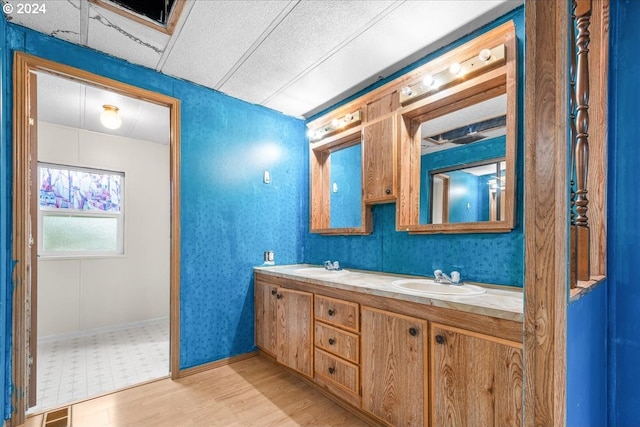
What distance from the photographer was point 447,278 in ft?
5.97

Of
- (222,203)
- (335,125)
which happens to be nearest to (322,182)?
(335,125)

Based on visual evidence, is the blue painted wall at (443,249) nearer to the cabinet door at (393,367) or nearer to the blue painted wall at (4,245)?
the cabinet door at (393,367)

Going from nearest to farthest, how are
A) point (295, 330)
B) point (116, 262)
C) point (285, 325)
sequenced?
point (295, 330)
point (285, 325)
point (116, 262)

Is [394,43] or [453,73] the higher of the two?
[394,43]

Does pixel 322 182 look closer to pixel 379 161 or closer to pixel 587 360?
pixel 379 161

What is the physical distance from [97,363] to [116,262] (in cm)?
134

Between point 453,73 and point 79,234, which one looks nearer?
point 453,73

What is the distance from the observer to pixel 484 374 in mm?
1238

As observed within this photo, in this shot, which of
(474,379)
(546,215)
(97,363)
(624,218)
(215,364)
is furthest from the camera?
(97,363)

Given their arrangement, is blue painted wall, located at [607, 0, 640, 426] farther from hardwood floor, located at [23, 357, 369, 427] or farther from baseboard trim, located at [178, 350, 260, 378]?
baseboard trim, located at [178, 350, 260, 378]

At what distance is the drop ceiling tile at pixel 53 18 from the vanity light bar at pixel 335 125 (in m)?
1.86

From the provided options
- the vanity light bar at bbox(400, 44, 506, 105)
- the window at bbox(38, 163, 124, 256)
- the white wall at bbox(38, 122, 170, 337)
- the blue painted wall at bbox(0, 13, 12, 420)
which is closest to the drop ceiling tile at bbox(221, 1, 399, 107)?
the vanity light bar at bbox(400, 44, 506, 105)

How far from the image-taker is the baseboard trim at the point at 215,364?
7.75ft

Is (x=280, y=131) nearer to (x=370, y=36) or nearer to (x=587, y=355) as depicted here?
(x=370, y=36)
